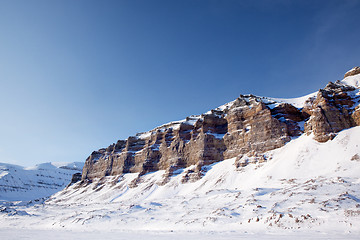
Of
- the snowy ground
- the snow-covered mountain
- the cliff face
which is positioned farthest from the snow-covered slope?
the snowy ground

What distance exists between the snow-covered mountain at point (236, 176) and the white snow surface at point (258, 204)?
156 millimetres

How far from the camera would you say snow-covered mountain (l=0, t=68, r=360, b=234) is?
23.8 meters

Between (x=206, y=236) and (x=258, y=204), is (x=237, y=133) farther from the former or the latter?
(x=206, y=236)

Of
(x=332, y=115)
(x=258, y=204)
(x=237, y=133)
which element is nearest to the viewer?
(x=258, y=204)

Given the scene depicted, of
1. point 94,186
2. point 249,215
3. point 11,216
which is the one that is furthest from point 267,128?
point 94,186

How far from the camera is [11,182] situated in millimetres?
160250

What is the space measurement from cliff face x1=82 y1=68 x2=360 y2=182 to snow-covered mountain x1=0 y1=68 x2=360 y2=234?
0.32m

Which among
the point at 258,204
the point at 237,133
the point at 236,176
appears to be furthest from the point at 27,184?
the point at 258,204

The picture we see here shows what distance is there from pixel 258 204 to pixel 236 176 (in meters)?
31.2

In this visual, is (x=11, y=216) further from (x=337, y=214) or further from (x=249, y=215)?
(x=337, y=214)

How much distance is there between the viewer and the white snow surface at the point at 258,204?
19547mm

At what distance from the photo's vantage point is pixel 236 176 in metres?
58.1

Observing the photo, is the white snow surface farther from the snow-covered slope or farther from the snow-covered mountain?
the snow-covered slope

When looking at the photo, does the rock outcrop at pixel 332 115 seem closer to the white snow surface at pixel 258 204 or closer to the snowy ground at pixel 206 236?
the white snow surface at pixel 258 204
